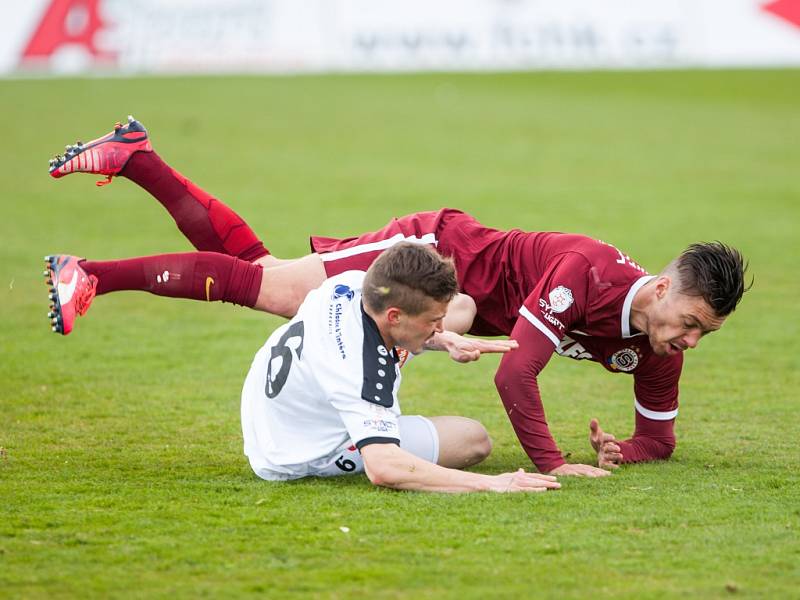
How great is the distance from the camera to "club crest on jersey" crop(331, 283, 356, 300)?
5.61 meters

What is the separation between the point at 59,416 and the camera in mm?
7102

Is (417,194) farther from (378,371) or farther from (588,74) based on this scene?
(588,74)

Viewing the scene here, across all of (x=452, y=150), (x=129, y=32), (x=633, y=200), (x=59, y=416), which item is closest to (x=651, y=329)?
(x=59, y=416)

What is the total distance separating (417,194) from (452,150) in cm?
424

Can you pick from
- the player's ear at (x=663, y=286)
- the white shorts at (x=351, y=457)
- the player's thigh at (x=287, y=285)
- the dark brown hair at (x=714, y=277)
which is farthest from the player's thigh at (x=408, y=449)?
the dark brown hair at (x=714, y=277)

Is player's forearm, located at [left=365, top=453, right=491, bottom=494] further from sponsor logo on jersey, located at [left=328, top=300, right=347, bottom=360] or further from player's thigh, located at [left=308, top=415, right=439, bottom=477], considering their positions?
sponsor logo on jersey, located at [left=328, top=300, right=347, bottom=360]

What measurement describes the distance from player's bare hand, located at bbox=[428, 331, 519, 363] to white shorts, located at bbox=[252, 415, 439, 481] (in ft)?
1.61

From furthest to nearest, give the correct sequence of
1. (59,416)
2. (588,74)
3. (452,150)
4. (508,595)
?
(588,74), (452,150), (59,416), (508,595)

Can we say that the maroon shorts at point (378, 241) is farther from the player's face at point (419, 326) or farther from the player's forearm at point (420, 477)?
the player's forearm at point (420, 477)

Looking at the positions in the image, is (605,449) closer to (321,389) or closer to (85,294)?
(321,389)

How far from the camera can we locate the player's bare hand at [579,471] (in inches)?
227

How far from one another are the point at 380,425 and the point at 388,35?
2514 cm

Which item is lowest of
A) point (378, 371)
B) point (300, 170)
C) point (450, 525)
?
point (300, 170)

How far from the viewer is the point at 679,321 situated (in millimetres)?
5723
